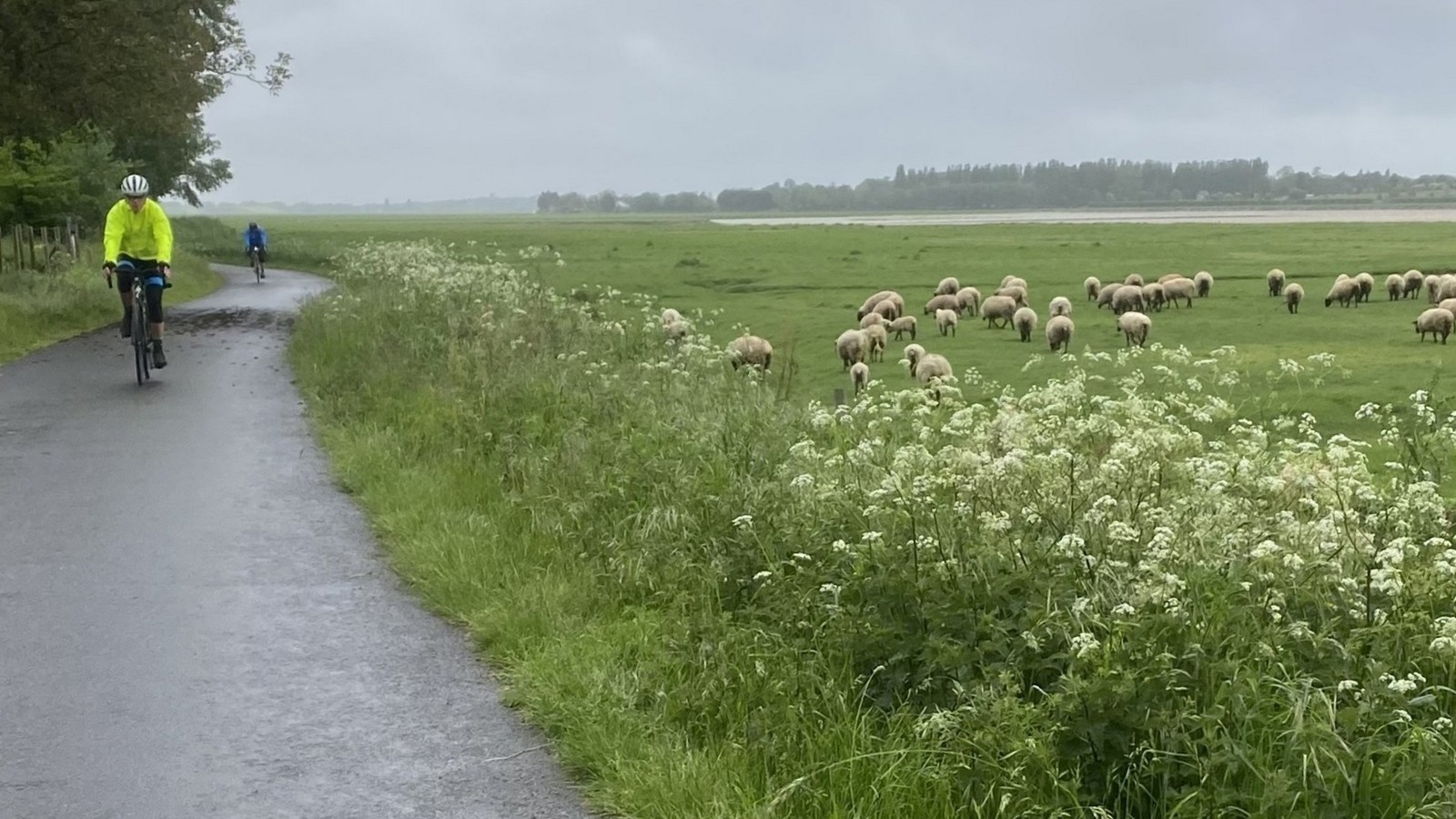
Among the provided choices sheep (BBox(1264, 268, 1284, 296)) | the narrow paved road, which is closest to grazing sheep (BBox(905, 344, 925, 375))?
the narrow paved road

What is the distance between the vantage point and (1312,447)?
21.7ft

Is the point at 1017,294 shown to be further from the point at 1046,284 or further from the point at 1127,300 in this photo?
the point at 1046,284

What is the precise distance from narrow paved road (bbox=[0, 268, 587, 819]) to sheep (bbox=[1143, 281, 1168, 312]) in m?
29.1

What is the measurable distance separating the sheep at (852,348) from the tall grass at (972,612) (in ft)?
51.6

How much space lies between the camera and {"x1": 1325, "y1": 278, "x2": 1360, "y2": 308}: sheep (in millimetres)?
36906

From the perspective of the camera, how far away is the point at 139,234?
1443cm

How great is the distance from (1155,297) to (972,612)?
109 feet

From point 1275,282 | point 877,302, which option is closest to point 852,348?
point 877,302

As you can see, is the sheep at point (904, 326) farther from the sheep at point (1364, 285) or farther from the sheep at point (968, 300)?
the sheep at point (1364, 285)

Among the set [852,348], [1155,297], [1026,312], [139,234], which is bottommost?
[852,348]

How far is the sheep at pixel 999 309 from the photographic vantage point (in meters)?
33.1

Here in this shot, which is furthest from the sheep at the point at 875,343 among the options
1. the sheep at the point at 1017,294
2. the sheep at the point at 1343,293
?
the sheep at the point at 1343,293

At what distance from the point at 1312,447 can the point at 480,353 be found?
27.4 ft

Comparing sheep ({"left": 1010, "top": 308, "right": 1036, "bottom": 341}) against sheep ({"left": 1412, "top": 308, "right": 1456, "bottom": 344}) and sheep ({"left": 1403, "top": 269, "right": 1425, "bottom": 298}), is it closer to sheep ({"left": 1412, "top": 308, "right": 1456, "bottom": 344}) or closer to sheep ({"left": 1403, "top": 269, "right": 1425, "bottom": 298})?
sheep ({"left": 1412, "top": 308, "right": 1456, "bottom": 344})
